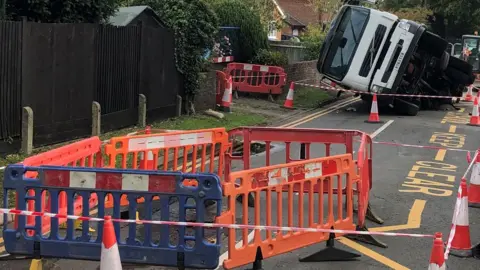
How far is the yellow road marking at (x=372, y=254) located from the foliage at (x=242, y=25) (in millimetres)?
16285

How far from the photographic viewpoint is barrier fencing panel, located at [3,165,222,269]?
15.5 feet

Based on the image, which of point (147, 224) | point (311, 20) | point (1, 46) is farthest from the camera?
point (311, 20)

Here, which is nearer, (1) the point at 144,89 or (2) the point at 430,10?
(1) the point at 144,89

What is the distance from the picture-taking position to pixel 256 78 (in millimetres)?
20469

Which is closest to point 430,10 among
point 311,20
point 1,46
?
point 311,20

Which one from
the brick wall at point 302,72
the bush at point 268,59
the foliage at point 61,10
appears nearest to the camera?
the foliage at point 61,10

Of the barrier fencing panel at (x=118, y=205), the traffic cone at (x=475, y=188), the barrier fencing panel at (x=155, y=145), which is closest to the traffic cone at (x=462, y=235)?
the traffic cone at (x=475, y=188)

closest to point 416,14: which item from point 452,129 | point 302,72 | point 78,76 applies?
point 302,72

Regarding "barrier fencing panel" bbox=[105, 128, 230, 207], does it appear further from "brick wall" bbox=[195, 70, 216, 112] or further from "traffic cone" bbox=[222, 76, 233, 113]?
"traffic cone" bbox=[222, 76, 233, 113]

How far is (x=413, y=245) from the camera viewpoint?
624 cm

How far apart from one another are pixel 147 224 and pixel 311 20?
174 feet

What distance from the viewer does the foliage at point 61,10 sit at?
10906 millimetres

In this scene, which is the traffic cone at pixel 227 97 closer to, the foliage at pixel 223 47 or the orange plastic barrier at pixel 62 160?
the foliage at pixel 223 47

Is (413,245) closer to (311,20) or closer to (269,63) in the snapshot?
(269,63)
